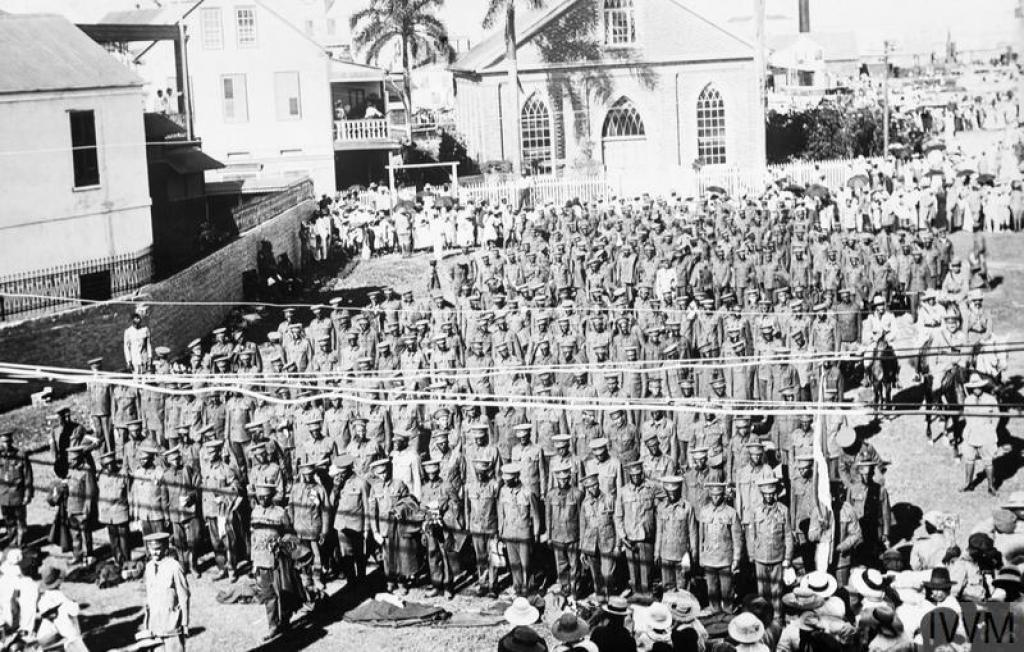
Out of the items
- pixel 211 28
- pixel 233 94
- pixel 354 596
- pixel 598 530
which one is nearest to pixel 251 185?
pixel 233 94

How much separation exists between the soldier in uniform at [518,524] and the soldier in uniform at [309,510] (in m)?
1.87

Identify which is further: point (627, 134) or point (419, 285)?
point (627, 134)

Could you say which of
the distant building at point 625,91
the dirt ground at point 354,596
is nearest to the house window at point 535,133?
the distant building at point 625,91

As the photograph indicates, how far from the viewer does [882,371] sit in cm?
1788

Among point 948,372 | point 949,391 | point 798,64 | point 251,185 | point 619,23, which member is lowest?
point 949,391

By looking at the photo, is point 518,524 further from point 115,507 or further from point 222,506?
point 115,507

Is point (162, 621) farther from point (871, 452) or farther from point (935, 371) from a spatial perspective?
point (935, 371)

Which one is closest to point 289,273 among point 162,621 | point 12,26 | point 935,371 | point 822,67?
point 12,26

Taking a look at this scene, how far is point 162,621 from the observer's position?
11.3 m

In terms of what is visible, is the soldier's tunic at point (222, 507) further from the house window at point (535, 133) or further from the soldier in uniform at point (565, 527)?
the house window at point (535, 133)

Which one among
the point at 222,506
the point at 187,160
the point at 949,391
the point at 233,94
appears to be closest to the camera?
the point at 222,506

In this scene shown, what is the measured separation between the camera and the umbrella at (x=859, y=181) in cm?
3325

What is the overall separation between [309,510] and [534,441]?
335 cm

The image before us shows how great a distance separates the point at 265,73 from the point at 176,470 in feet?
111
